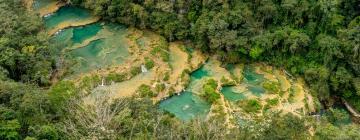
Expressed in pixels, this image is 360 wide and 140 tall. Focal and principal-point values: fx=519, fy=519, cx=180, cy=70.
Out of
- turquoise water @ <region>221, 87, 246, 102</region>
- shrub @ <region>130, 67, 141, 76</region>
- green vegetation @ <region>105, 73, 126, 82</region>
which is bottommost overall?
turquoise water @ <region>221, 87, 246, 102</region>

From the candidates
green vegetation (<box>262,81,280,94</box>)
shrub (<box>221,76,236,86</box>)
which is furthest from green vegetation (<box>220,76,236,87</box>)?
green vegetation (<box>262,81,280,94</box>)

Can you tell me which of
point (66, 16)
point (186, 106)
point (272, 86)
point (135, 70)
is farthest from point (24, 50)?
point (272, 86)

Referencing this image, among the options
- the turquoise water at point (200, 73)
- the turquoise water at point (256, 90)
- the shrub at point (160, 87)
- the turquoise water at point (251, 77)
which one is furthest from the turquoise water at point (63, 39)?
the turquoise water at point (256, 90)

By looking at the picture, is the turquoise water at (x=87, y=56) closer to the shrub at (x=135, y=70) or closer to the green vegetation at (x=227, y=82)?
the shrub at (x=135, y=70)

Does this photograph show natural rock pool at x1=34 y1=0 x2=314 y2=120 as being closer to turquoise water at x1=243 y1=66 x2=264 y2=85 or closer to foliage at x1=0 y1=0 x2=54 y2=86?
turquoise water at x1=243 y1=66 x2=264 y2=85

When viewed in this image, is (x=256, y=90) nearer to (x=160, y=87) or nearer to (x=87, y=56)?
(x=160, y=87)

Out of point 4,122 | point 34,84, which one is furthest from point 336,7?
point 4,122
